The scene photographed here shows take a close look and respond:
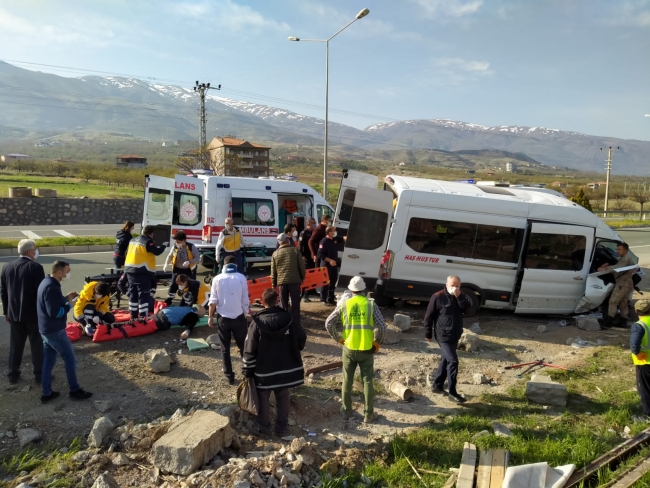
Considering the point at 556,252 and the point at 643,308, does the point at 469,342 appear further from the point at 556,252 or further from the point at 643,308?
the point at 556,252

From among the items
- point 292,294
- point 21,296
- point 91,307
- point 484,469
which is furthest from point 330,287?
point 484,469

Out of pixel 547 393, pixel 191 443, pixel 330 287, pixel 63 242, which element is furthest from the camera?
pixel 63 242

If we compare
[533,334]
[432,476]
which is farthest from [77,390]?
[533,334]

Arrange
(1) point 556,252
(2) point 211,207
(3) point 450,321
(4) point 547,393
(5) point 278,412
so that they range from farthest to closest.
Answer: (2) point 211,207
(1) point 556,252
(4) point 547,393
(3) point 450,321
(5) point 278,412

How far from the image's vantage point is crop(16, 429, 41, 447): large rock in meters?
4.48

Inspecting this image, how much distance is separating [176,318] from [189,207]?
484 cm

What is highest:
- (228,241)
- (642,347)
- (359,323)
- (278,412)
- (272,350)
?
(228,241)

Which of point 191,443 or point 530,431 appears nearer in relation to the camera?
point 191,443

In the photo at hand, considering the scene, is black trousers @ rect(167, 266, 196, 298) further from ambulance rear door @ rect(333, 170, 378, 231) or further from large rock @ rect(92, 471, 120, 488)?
large rock @ rect(92, 471, 120, 488)

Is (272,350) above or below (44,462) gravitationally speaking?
above

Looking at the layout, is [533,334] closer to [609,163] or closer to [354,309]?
[354,309]

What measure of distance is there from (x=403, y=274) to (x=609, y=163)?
49.1 metres

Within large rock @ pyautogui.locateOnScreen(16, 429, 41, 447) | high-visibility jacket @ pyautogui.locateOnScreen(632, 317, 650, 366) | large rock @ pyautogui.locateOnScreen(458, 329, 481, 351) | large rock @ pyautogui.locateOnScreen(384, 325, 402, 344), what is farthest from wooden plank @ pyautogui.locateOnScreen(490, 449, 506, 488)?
large rock @ pyautogui.locateOnScreen(16, 429, 41, 447)

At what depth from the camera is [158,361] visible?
604 centimetres
